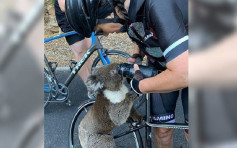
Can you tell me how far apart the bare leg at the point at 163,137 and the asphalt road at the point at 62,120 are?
1.10 meters

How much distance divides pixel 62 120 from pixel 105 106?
224 centimetres

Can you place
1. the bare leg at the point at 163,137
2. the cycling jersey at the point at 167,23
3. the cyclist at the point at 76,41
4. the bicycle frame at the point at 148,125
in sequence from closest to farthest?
1. the cycling jersey at the point at 167,23
2. the bicycle frame at the point at 148,125
3. the bare leg at the point at 163,137
4. the cyclist at the point at 76,41

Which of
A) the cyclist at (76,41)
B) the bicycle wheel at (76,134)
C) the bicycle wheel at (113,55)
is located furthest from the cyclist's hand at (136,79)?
the cyclist at (76,41)

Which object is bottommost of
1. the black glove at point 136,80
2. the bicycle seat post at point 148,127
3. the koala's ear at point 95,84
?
the bicycle seat post at point 148,127

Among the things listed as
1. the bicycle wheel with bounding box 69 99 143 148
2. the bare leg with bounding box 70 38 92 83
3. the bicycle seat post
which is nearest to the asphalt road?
the bare leg with bounding box 70 38 92 83

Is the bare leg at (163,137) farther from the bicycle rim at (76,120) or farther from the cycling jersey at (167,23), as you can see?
the cycling jersey at (167,23)

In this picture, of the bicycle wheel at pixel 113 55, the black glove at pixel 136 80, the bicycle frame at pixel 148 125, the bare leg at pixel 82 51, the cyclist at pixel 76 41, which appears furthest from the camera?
the bare leg at pixel 82 51

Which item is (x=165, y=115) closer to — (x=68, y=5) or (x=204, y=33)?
(x=68, y=5)

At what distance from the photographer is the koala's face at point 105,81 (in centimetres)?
287

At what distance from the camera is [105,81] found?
9.49 feet

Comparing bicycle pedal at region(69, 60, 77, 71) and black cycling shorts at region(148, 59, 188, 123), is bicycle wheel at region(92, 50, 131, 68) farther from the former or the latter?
black cycling shorts at region(148, 59, 188, 123)

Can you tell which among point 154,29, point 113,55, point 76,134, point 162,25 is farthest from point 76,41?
point 162,25

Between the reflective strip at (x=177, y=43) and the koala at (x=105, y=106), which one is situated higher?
the reflective strip at (x=177, y=43)

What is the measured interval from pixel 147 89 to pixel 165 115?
0.71 m
